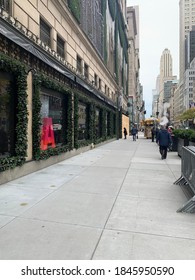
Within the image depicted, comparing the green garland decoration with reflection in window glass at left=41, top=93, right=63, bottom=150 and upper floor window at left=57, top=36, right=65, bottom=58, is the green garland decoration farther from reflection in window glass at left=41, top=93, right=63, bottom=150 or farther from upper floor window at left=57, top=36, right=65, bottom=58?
upper floor window at left=57, top=36, right=65, bottom=58

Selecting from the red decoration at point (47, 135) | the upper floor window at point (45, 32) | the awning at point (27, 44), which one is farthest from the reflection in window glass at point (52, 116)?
the upper floor window at point (45, 32)

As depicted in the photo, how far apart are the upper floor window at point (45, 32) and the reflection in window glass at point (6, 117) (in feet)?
13.7

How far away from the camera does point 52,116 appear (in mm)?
11562

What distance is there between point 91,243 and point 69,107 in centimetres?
1020

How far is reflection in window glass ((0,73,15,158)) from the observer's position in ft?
24.9

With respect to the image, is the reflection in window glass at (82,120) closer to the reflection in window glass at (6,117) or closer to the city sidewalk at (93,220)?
the reflection in window glass at (6,117)

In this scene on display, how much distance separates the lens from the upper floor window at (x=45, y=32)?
11.1 m

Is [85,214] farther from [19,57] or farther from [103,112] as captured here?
[103,112]

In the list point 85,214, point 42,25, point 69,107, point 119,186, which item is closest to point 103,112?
point 69,107

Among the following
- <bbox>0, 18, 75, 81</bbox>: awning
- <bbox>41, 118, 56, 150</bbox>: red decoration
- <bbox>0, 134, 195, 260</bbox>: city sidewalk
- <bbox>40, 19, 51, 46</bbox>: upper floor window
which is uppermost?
<bbox>40, 19, 51, 46</bbox>: upper floor window

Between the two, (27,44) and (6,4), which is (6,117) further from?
(6,4)

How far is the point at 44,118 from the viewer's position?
1058cm

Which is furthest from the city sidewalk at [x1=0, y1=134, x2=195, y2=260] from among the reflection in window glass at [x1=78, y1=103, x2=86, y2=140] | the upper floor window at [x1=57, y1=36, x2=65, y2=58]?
the reflection in window glass at [x1=78, y1=103, x2=86, y2=140]

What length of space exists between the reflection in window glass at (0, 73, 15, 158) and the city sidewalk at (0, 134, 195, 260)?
1.08 metres
